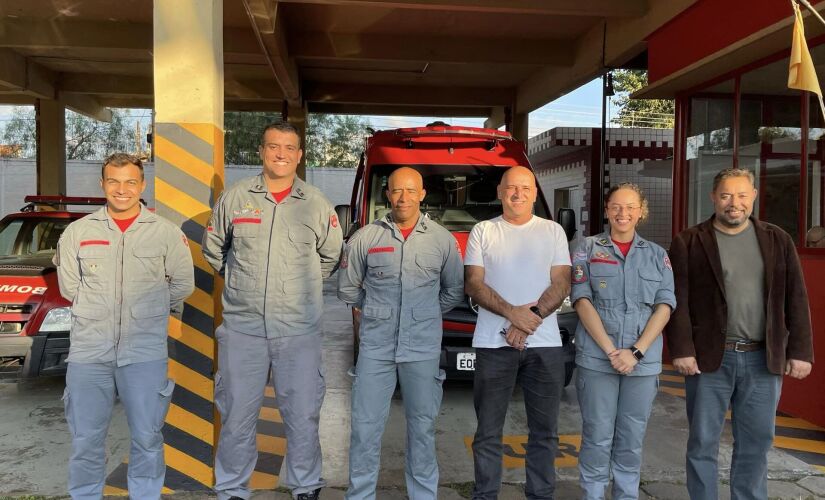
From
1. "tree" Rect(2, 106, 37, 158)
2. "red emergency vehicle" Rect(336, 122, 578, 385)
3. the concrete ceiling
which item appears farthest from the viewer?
"tree" Rect(2, 106, 37, 158)

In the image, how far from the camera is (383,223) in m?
3.41

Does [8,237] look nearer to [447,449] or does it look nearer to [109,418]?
[109,418]

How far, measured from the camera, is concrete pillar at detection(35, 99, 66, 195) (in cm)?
1456

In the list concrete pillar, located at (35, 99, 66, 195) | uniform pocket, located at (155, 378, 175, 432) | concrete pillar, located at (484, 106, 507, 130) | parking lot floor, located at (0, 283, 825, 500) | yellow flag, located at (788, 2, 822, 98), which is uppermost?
concrete pillar, located at (484, 106, 507, 130)

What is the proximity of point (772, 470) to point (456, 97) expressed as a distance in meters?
12.3

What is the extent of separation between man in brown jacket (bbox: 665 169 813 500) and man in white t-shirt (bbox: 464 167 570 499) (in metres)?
0.63

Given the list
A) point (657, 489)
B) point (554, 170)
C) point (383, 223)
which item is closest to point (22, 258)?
point (383, 223)

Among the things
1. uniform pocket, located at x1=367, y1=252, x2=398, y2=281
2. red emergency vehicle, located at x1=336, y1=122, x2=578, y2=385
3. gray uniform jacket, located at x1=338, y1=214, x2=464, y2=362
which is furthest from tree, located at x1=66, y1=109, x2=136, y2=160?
uniform pocket, located at x1=367, y1=252, x2=398, y2=281

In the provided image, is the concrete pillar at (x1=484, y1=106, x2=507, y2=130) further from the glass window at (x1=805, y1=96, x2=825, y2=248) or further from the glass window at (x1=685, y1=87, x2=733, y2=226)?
the glass window at (x1=805, y1=96, x2=825, y2=248)

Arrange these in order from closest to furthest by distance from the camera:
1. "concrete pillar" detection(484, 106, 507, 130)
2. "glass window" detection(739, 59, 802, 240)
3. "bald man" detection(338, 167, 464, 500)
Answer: "bald man" detection(338, 167, 464, 500), "glass window" detection(739, 59, 802, 240), "concrete pillar" detection(484, 106, 507, 130)

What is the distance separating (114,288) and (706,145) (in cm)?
630

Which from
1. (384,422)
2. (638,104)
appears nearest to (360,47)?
(384,422)

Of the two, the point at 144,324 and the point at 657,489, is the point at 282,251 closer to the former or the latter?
the point at 144,324

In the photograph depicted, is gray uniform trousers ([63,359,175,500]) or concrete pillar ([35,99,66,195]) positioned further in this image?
concrete pillar ([35,99,66,195])
